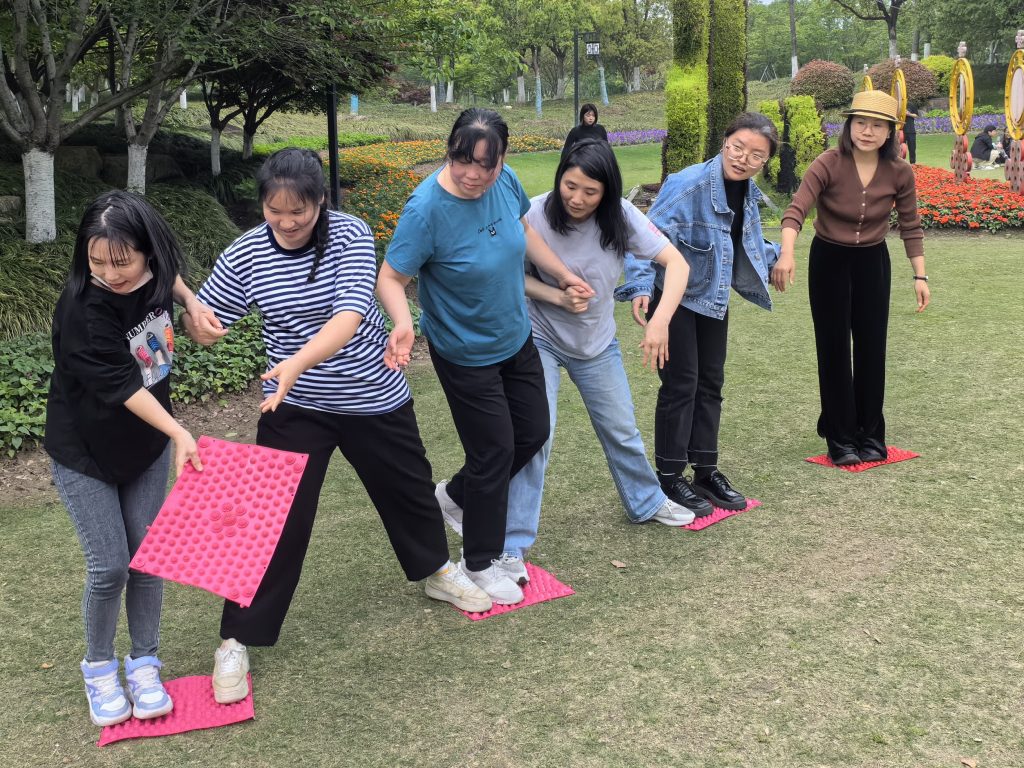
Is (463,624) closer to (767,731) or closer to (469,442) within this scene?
(469,442)

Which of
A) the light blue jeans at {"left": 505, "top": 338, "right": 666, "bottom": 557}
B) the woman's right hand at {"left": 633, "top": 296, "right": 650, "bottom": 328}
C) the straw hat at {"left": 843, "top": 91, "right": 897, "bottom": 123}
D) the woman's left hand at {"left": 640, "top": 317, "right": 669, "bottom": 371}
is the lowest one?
the light blue jeans at {"left": 505, "top": 338, "right": 666, "bottom": 557}

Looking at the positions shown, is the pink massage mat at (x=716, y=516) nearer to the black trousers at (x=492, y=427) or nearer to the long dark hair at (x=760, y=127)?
the black trousers at (x=492, y=427)

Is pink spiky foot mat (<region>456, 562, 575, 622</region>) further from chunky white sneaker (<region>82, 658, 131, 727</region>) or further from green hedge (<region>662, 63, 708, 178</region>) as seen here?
green hedge (<region>662, 63, 708, 178</region>)

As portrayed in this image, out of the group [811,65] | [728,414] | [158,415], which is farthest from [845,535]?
[811,65]

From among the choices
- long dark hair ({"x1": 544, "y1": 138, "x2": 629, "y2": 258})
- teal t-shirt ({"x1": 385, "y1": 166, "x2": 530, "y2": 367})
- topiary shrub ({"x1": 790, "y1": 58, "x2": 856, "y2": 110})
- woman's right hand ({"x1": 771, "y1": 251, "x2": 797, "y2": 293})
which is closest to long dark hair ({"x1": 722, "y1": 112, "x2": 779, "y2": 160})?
woman's right hand ({"x1": 771, "y1": 251, "x2": 797, "y2": 293})

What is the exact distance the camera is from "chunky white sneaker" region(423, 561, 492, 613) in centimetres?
369

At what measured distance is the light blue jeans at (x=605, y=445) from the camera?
13.0 ft

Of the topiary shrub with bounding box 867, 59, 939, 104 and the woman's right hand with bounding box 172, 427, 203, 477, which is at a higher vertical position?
the topiary shrub with bounding box 867, 59, 939, 104

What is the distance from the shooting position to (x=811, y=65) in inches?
1449

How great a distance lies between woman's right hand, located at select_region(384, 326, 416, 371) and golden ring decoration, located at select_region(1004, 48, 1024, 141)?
13.9m

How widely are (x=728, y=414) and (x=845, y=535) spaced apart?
200 centimetres

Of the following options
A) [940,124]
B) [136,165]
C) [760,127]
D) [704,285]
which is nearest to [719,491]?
[704,285]

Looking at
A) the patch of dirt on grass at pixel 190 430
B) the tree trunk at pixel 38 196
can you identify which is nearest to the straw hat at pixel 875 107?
the patch of dirt on grass at pixel 190 430

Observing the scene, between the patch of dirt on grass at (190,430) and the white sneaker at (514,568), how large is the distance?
2739 mm
